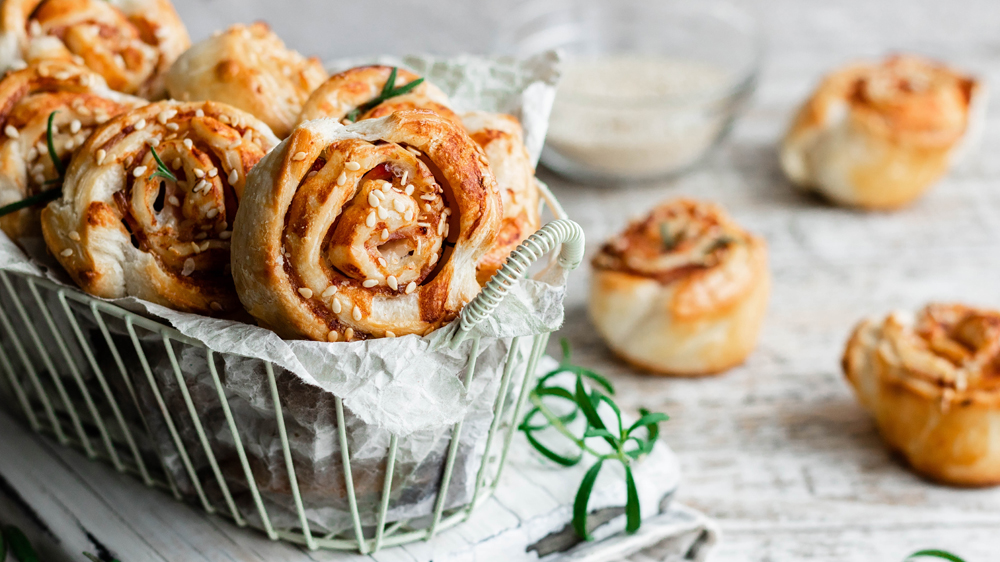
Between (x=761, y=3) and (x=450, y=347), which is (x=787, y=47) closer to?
(x=761, y=3)

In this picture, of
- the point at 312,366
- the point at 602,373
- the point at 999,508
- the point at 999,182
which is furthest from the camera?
the point at 999,182

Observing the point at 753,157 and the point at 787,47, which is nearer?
the point at 753,157

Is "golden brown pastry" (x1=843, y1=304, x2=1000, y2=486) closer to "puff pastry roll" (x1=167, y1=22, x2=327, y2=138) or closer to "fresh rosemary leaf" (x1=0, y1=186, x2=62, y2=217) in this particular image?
"puff pastry roll" (x1=167, y1=22, x2=327, y2=138)

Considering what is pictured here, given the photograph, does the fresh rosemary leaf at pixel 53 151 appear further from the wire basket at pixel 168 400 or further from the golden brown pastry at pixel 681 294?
the golden brown pastry at pixel 681 294

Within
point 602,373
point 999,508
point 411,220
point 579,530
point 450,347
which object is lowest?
point 999,508

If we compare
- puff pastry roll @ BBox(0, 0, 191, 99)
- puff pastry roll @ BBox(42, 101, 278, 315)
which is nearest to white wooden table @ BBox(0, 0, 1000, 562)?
puff pastry roll @ BBox(42, 101, 278, 315)

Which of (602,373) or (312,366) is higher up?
(312,366)

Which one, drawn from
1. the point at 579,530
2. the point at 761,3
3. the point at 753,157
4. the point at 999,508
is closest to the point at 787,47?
the point at 761,3
